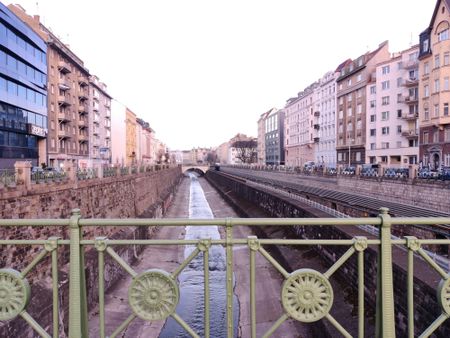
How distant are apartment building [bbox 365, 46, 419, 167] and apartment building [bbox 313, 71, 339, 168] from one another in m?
10.7

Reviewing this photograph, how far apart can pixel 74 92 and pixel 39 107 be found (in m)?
13.7

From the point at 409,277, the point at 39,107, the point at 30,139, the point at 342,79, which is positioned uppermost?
the point at 342,79

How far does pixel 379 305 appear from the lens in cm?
267

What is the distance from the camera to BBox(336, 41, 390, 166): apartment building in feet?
166

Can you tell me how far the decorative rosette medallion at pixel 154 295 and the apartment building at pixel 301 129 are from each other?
67361 millimetres

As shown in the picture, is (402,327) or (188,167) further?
(188,167)

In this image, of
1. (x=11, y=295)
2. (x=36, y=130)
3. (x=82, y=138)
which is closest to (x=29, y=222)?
(x=11, y=295)

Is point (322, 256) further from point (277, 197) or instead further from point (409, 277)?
point (277, 197)

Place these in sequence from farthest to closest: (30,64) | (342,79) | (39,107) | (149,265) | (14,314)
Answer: (342,79), (39,107), (30,64), (149,265), (14,314)

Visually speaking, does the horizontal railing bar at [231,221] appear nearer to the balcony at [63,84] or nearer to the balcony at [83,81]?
the balcony at [63,84]

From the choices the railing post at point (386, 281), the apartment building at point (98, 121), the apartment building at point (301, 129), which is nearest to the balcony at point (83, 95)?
the apartment building at point (98, 121)

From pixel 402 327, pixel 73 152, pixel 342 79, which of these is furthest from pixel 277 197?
pixel 342 79

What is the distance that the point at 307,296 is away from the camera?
2564 mm

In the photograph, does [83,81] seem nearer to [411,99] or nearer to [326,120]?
[326,120]
